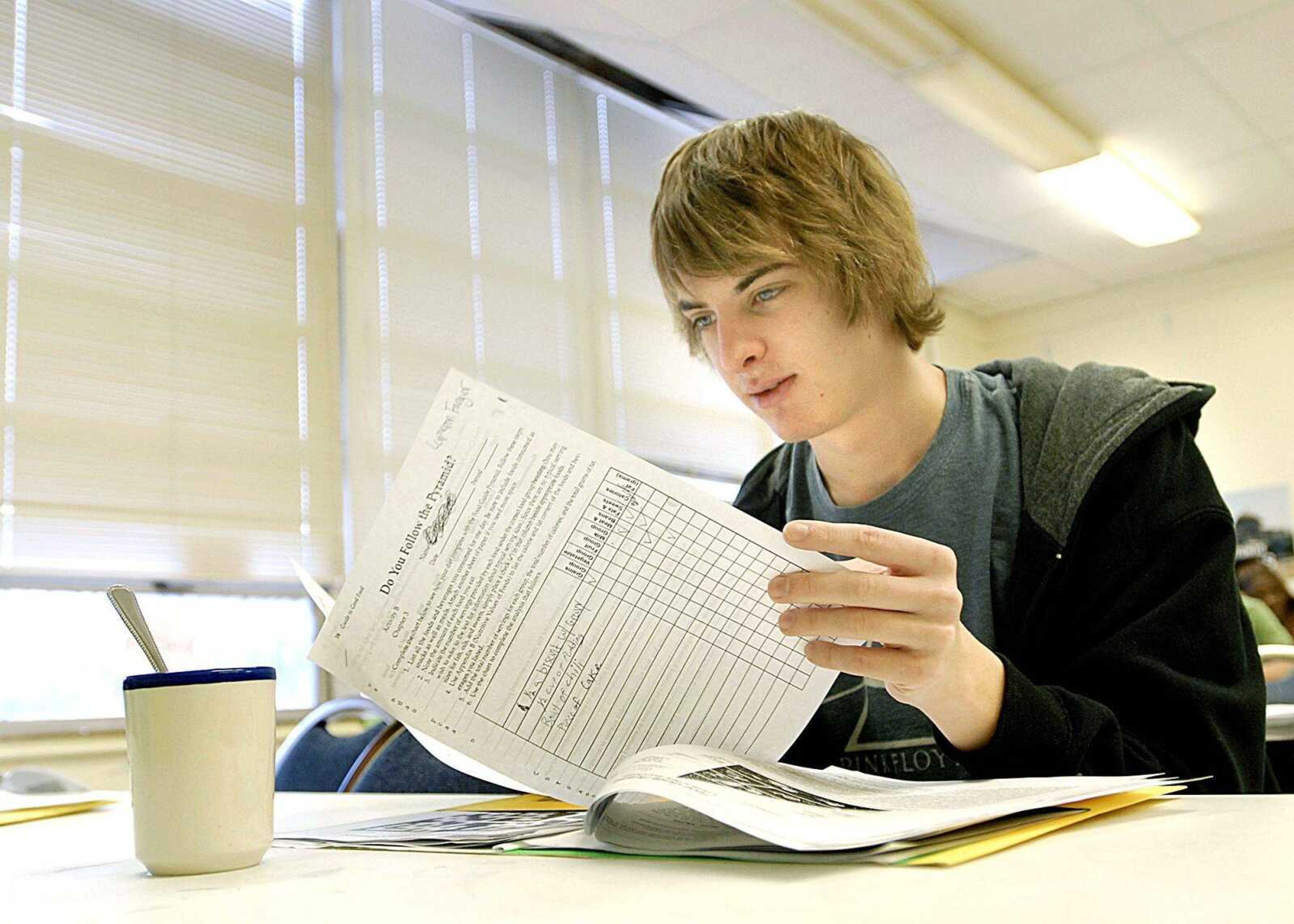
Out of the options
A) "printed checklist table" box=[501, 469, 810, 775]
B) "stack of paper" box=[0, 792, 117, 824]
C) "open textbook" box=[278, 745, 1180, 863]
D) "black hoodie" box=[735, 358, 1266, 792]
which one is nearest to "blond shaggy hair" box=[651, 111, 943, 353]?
"black hoodie" box=[735, 358, 1266, 792]

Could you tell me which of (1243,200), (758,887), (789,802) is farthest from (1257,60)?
(758,887)

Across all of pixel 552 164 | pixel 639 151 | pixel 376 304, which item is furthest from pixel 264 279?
pixel 639 151

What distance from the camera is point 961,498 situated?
3.97ft

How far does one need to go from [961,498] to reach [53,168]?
116 inches

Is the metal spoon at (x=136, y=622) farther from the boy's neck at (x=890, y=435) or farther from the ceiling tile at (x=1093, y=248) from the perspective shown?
the ceiling tile at (x=1093, y=248)

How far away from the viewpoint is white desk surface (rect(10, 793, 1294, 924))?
41cm

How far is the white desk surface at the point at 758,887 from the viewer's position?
41 centimetres

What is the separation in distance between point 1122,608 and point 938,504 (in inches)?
10.5

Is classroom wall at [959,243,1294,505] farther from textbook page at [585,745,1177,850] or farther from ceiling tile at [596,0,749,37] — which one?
textbook page at [585,745,1177,850]

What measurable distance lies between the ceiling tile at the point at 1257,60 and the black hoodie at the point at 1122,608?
3.34 m

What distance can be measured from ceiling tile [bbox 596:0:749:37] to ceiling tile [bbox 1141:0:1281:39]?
1.34m

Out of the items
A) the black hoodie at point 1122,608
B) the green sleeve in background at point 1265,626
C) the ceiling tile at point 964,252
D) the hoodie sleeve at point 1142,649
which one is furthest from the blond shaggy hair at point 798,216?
the ceiling tile at point 964,252

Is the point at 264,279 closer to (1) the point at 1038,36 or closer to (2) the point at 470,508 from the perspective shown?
(1) the point at 1038,36

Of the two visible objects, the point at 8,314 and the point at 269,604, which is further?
Result: the point at 269,604
